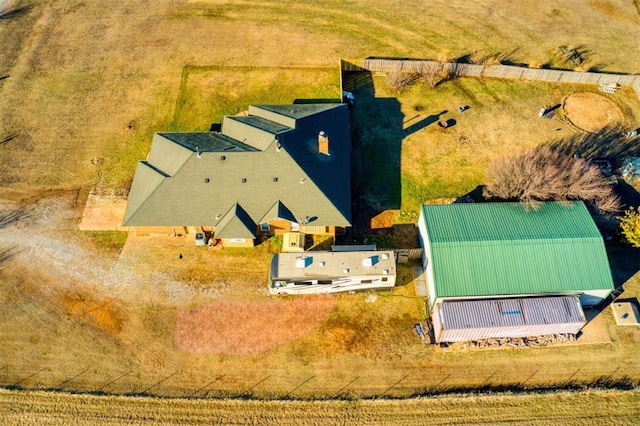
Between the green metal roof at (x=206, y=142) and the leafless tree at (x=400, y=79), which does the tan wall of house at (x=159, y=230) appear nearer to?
the green metal roof at (x=206, y=142)

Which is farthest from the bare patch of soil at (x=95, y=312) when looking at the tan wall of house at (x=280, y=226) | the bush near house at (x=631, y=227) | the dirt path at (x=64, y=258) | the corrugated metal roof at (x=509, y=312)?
the bush near house at (x=631, y=227)

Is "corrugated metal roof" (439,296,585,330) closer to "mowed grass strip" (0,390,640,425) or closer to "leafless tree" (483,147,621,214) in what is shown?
"mowed grass strip" (0,390,640,425)

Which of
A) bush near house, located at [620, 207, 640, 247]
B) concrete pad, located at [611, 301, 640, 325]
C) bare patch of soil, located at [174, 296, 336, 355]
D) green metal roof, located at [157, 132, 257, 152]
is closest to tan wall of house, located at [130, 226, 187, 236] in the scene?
green metal roof, located at [157, 132, 257, 152]

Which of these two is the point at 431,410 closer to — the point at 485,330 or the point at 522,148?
the point at 485,330

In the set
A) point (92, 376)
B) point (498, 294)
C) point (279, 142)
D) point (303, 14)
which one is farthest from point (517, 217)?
point (303, 14)

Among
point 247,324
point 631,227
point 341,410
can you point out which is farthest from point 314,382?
point 631,227
